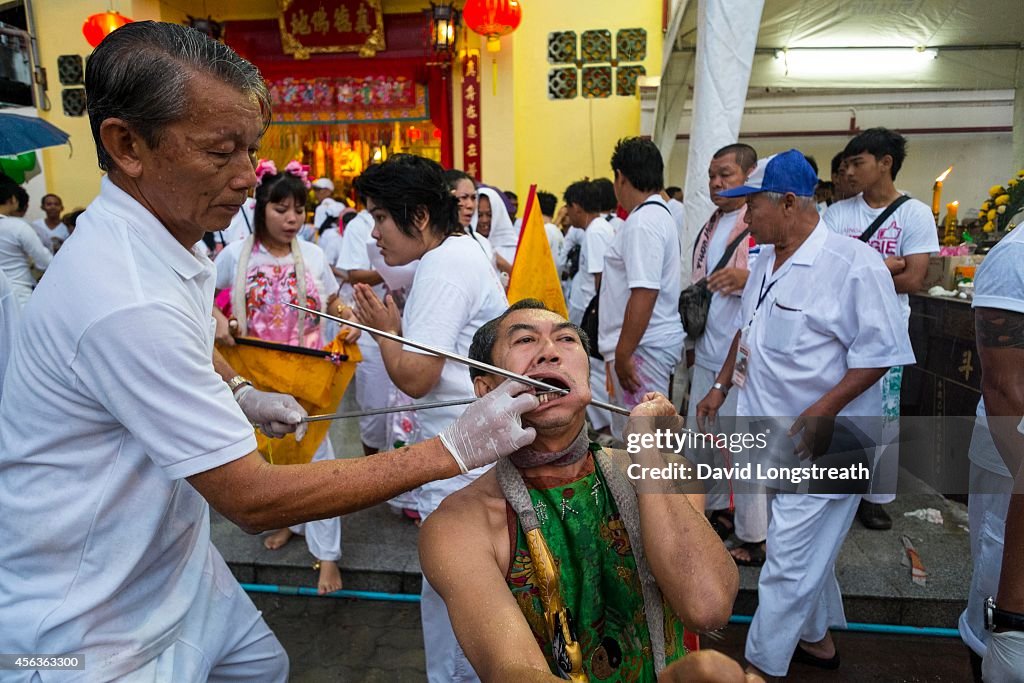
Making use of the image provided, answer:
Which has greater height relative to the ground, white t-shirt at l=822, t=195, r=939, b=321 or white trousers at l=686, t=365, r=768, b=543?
white t-shirt at l=822, t=195, r=939, b=321

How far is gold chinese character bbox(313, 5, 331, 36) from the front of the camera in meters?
12.4

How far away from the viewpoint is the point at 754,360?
286cm

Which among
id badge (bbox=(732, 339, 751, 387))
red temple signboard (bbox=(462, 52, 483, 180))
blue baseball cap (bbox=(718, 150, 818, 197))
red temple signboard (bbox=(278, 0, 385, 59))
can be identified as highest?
red temple signboard (bbox=(278, 0, 385, 59))

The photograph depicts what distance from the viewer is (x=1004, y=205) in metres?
3.61

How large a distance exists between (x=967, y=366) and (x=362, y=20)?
11817 mm

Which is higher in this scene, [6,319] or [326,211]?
[326,211]

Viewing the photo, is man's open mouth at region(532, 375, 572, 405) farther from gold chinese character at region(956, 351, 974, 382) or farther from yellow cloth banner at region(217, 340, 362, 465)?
gold chinese character at region(956, 351, 974, 382)

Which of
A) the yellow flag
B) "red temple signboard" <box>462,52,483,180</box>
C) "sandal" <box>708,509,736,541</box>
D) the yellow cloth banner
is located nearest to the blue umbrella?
the yellow cloth banner

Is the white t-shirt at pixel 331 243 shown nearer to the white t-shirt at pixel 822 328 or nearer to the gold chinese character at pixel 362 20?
the white t-shirt at pixel 822 328

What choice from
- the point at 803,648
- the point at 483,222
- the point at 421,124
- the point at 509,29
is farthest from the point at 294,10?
the point at 803,648

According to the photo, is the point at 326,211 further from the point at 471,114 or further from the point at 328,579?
the point at 328,579

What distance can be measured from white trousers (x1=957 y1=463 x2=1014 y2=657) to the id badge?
36.9 inches

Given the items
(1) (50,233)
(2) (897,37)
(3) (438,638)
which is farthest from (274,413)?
(1) (50,233)

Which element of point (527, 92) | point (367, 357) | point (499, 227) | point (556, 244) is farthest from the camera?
point (527, 92)
